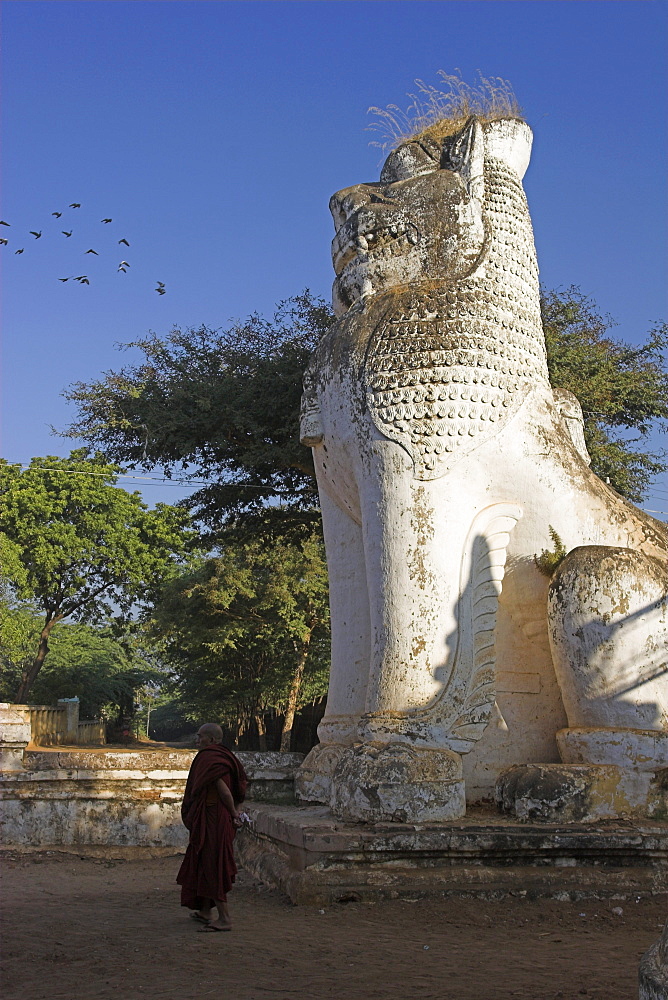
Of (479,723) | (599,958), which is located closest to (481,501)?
(479,723)

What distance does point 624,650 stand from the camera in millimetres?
4965

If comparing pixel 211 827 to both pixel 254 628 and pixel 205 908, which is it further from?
pixel 254 628

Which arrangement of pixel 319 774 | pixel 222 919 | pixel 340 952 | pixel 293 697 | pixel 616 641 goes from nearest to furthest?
pixel 340 952 → pixel 222 919 → pixel 616 641 → pixel 319 774 → pixel 293 697

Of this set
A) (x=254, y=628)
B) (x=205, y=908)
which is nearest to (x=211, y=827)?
(x=205, y=908)

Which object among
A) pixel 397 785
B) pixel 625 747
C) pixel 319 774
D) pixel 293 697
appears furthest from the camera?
pixel 293 697

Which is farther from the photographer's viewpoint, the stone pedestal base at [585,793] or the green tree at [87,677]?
the green tree at [87,677]

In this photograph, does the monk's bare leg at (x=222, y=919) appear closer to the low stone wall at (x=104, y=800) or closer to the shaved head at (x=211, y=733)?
the shaved head at (x=211, y=733)

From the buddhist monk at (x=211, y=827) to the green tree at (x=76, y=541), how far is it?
738 inches

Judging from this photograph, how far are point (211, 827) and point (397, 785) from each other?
3.34 feet

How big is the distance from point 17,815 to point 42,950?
4.45m

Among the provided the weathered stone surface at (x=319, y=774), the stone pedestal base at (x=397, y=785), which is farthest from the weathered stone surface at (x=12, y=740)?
the stone pedestal base at (x=397, y=785)

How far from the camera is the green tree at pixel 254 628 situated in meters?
21.8

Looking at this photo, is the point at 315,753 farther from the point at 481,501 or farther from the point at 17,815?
the point at 17,815

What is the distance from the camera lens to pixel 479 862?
14.6 feet
